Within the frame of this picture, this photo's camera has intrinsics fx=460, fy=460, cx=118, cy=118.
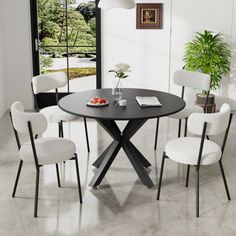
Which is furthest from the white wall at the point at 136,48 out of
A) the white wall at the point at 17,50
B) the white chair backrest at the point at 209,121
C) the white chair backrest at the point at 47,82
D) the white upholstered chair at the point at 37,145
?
the white chair backrest at the point at 209,121

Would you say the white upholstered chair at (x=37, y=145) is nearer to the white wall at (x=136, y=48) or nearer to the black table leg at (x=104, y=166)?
the black table leg at (x=104, y=166)

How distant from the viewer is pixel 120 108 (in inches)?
160

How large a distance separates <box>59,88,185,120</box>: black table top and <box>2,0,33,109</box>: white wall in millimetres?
2478

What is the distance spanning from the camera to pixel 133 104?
13.8 ft

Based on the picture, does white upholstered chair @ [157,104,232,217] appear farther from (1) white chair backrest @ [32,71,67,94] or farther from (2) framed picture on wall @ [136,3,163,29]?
(2) framed picture on wall @ [136,3,163,29]

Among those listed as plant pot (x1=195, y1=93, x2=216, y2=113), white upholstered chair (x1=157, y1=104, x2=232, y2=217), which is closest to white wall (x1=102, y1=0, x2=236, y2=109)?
plant pot (x1=195, y1=93, x2=216, y2=113)

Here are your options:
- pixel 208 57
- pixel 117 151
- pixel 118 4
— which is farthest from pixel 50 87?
pixel 208 57

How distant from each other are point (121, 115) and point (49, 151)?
658mm

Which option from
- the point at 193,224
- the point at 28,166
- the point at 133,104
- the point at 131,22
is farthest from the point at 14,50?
the point at 193,224

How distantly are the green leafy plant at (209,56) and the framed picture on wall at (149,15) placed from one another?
0.59 meters

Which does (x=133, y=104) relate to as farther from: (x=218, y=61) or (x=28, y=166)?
(x=218, y=61)

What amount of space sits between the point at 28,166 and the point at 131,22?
118 inches

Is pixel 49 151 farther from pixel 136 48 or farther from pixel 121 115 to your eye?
pixel 136 48

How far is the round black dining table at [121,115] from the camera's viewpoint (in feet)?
12.6
